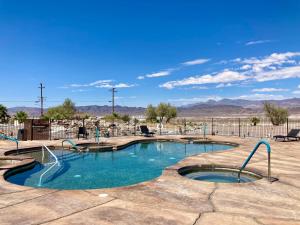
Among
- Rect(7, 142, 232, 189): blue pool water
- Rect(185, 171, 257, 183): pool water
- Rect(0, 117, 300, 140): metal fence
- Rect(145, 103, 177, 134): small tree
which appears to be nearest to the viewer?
Rect(185, 171, 257, 183): pool water

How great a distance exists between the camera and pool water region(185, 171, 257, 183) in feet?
23.4

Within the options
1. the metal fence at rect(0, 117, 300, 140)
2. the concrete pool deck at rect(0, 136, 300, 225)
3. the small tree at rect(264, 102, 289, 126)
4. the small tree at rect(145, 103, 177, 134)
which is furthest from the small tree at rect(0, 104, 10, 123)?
the small tree at rect(264, 102, 289, 126)

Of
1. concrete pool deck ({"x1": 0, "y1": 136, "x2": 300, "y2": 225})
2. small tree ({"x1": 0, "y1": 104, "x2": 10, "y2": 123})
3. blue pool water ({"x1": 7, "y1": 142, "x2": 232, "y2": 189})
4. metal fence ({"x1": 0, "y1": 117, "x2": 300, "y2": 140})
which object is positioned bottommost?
blue pool water ({"x1": 7, "y1": 142, "x2": 232, "y2": 189})

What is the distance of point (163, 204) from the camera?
14.7 feet

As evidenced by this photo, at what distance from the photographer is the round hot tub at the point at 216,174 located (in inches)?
283

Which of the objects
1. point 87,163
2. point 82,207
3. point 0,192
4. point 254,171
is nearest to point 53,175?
point 87,163

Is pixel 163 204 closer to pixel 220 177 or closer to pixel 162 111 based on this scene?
pixel 220 177

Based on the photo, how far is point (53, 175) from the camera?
817 cm

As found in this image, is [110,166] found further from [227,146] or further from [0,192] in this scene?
[227,146]

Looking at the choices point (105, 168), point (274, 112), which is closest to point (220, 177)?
point (105, 168)

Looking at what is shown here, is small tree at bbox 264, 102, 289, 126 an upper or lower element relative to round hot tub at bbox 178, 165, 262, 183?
upper

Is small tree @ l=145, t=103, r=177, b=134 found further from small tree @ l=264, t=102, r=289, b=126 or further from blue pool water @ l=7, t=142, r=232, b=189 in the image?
blue pool water @ l=7, t=142, r=232, b=189

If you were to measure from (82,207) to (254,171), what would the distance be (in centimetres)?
491

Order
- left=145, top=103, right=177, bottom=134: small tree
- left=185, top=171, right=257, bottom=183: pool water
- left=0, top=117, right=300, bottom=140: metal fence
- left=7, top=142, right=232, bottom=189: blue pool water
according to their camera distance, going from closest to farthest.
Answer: left=185, top=171, right=257, bottom=183: pool water → left=7, top=142, right=232, bottom=189: blue pool water → left=0, top=117, right=300, bottom=140: metal fence → left=145, top=103, right=177, bottom=134: small tree
